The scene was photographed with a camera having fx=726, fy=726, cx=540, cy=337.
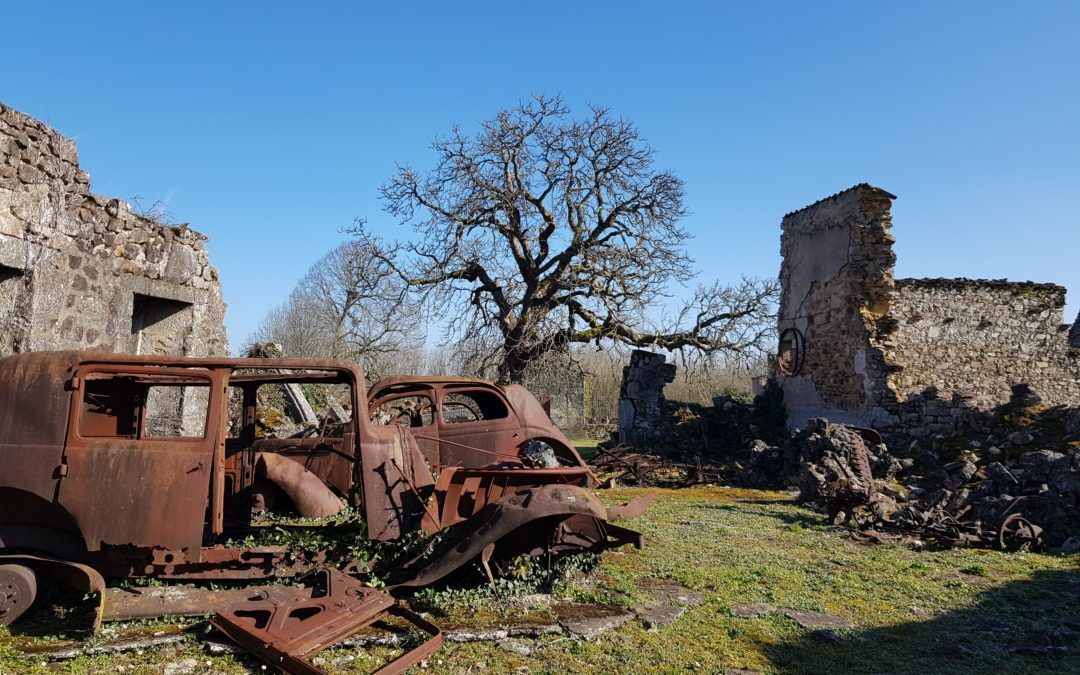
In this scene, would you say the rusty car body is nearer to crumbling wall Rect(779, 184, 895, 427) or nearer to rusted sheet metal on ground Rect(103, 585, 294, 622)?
rusted sheet metal on ground Rect(103, 585, 294, 622)

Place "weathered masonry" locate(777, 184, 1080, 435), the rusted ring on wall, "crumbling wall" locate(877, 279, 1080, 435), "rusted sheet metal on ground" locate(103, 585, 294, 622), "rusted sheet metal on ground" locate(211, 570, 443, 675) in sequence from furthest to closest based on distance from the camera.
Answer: the rusted ring on wall → "crumbling wall" locate(877, 279, 1080, 435) → "weathered masonry" locate(777, 184, 1080, 435) → "rusted sheet metal on ground" locate(103, 585, 294, 622) → "rusted sheet metal on ground" locate(211, 570, 443, 675)

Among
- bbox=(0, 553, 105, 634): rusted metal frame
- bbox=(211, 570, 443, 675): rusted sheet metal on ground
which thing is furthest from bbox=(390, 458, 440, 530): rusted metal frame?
bbox=(0, 553, 105, 634): rusted metal frame

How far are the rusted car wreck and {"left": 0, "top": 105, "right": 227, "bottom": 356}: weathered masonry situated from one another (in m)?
2.04

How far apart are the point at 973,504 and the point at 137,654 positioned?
30.3ft

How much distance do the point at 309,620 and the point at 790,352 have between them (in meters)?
15.8

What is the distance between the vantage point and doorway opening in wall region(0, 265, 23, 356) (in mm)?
6770

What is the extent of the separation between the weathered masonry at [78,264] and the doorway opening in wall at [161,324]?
0.01 m

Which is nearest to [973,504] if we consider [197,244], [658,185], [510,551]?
[510,551]

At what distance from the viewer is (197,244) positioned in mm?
9305

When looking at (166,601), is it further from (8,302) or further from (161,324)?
(161,324)

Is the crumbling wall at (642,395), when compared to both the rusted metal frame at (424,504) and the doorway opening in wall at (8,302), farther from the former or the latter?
the doorway opening in wall at (8,302)

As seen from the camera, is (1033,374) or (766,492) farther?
(1033,374)

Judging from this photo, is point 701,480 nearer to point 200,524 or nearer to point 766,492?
point 766,492

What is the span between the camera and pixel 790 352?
18078 millimetres
